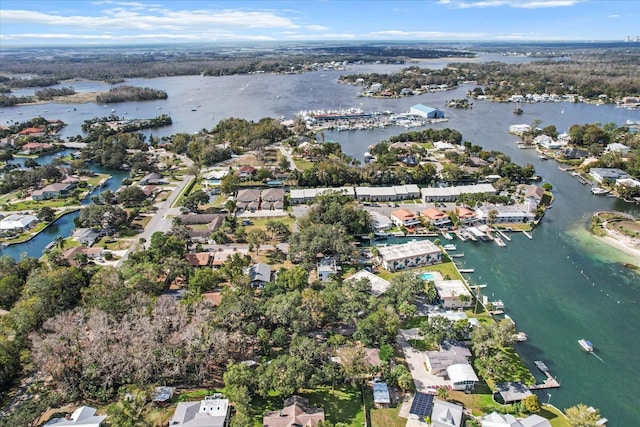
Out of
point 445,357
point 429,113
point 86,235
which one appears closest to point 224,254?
point 86,235

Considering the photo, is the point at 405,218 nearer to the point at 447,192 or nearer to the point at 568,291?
the point at 447,192

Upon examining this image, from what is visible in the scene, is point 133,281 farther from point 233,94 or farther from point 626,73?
point 626,73

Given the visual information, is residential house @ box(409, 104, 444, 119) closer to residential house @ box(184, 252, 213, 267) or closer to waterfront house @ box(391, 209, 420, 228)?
waterfront house @ box(391, 209, 420, 228)

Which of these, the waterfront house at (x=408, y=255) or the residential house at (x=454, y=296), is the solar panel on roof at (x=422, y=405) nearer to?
the residential house at (x=454, y=296)

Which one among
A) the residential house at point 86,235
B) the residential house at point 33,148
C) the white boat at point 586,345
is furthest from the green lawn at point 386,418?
the residential house at point 33,148

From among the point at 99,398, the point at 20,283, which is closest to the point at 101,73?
the point at 20,283
